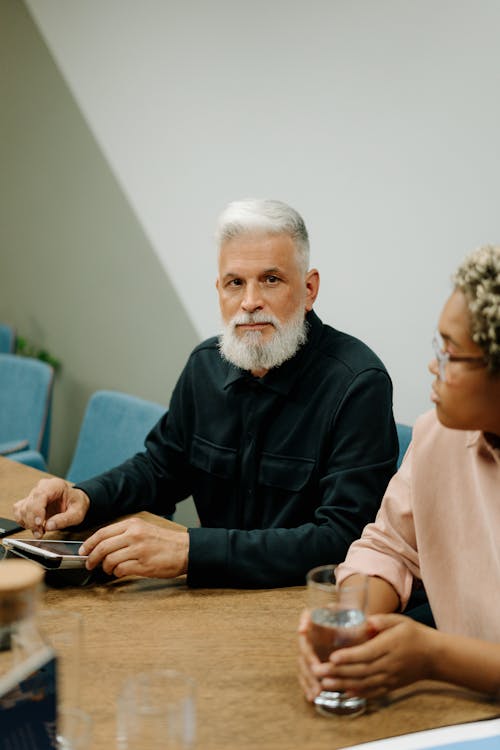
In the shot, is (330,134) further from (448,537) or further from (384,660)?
(384,660)

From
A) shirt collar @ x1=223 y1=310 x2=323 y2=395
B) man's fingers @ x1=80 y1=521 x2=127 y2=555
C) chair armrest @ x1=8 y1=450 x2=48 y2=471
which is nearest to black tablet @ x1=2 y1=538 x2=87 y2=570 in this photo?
man's fingers @ x1=80 y1=521 x2=127 y2=555

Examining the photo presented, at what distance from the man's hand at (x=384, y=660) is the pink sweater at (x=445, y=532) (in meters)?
0.22

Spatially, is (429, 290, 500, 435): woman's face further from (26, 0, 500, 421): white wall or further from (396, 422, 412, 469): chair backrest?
(26, 0, 500, 421): white wall

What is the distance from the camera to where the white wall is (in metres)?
2.78

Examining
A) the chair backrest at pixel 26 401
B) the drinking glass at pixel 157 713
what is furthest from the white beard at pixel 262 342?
the chair backrest at pixel 26 401

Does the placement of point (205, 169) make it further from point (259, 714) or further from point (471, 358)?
point (259, 714)

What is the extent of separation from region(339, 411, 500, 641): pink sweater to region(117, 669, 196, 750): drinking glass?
0.57 meters

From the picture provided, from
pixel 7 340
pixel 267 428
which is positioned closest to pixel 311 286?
pixel 267 428

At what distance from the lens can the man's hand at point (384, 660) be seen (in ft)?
4.00

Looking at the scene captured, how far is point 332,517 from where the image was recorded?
6.02 feet

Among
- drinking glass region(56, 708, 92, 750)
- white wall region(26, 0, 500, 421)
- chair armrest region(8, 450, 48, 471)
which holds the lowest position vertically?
chair armrest region(8, 450, 48, 471)

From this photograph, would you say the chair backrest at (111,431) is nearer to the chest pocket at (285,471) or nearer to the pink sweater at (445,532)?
the chest pocket at (285,471)

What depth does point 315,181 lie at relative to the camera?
3.22m

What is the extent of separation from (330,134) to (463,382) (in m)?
1.98
